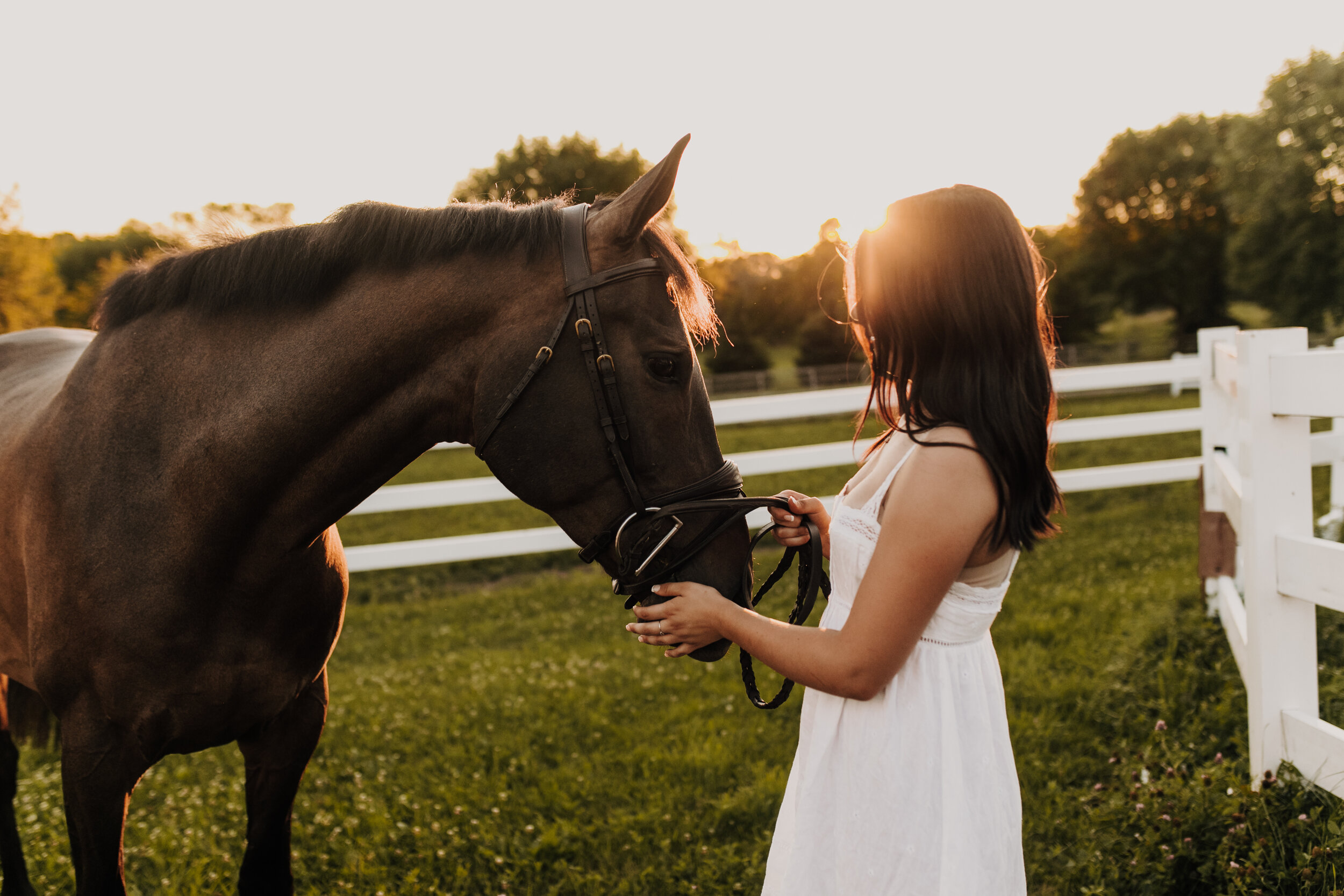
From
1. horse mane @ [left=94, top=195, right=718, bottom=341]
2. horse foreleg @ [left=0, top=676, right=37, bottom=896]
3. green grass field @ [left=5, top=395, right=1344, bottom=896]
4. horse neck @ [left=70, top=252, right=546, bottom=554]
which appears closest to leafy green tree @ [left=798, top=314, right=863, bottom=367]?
green grass field @ [left=5, top=395, right=1344, bottom=896]

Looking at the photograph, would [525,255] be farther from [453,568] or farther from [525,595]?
[453,568]

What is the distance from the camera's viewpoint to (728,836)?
10.4 feet

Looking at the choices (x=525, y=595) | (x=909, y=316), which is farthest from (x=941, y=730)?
(x=525, y=595)

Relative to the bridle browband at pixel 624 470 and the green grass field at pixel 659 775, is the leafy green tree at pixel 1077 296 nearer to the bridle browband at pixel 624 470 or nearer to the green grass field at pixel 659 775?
the green grass field at pixel 659 775

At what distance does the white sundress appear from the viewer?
150 centimetres

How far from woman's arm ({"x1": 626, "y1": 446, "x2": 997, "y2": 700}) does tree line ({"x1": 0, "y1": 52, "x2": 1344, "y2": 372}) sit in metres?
13.6

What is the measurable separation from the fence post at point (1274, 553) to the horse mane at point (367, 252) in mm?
1907

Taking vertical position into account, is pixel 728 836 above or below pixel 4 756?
below

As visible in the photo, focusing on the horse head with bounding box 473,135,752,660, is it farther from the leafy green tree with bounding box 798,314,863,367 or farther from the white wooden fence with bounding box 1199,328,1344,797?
the leafy green tree with bounding box 798,314,863,367

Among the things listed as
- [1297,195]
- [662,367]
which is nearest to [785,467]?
[662,367]

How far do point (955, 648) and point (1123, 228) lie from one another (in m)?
46.9

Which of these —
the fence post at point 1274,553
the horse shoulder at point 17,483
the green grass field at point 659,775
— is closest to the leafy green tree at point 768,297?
the green grass field at point 659,775

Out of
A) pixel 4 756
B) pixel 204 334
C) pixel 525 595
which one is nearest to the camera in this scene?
pixel 204 334

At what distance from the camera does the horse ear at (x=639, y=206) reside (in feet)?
5.56
